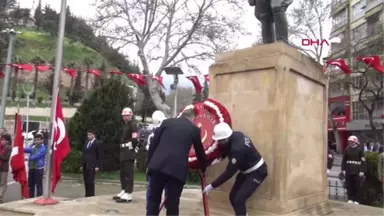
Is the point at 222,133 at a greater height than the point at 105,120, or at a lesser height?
lesser

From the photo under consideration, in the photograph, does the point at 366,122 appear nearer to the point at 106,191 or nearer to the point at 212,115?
the point at 106,191

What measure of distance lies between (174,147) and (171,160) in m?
0.17

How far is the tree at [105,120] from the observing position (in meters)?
18.7

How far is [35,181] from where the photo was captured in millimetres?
10969

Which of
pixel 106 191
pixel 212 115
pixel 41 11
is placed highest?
pixel 41 11

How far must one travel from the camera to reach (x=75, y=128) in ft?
62.7

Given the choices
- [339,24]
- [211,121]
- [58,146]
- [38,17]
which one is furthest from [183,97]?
[38,17]

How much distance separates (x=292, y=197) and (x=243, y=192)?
3.87ft

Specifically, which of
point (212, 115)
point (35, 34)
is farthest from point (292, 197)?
point (35, 34)

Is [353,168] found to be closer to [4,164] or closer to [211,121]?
[211,121]

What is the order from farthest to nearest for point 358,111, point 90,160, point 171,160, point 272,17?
point 358,111 < point 90,160 < point 272,17 < point 171,160

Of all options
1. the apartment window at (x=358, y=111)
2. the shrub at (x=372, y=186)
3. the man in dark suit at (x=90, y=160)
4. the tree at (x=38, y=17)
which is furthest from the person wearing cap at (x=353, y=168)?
the tree at (x=38, y=17)

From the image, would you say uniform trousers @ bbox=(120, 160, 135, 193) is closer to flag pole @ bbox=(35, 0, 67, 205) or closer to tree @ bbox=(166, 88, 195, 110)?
flag pole @ bbox=(35, 0, 67, 205)

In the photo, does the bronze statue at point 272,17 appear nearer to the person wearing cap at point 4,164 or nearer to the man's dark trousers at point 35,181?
the person wearing cap at point 4,164
